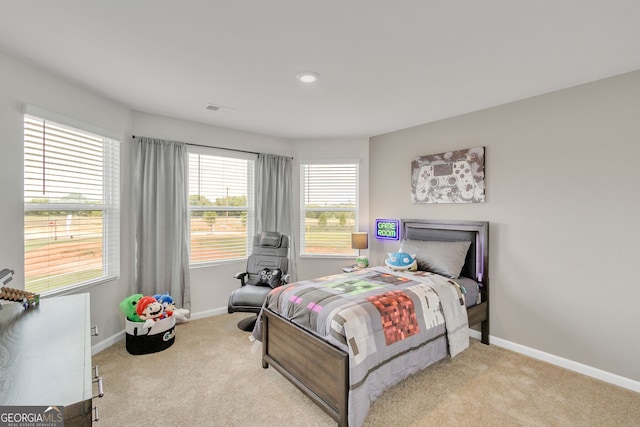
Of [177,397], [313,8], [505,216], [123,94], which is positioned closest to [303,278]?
[177,397]

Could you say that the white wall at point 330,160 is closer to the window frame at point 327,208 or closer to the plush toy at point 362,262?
the window frame at point 327,208

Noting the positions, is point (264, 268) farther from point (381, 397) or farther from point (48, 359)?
point (48, 359)

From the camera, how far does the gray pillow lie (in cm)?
322

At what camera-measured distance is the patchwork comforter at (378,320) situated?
1.97 metres

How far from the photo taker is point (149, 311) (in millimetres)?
2975

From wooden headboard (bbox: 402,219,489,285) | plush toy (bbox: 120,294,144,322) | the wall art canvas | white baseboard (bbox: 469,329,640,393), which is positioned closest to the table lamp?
wooden headboard (bbox: 402,219,489,285)

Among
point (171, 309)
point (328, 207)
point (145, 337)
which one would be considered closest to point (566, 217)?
point (328, 207)

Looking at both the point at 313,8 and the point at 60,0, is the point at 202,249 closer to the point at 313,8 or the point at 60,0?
the point at 60,0

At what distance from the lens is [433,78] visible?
2.55 meters

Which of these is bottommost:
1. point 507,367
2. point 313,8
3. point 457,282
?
point 507,367

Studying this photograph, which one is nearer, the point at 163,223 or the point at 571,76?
the point at 571,76

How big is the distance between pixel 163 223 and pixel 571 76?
440 cm
